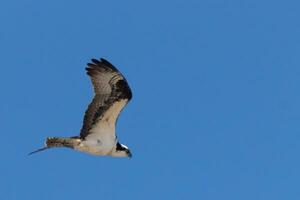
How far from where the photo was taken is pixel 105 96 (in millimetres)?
85250

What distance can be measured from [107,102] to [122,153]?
1.75m

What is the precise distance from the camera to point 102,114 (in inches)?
3366

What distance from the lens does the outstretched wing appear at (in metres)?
84.8

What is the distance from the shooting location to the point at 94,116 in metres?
85.6

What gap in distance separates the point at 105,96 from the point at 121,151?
6.13 feet

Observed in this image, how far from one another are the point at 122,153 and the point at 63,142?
1.94 metres

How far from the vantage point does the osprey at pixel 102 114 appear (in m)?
84.8

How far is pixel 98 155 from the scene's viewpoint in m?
85.9

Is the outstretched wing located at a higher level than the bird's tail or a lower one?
higher

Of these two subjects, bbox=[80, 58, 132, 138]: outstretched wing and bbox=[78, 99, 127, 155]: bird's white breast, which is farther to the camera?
bbox=[78, 99, 127, 155]: bird's white breast

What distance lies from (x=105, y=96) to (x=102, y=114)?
0.53m

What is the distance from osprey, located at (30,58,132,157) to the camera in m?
84.8

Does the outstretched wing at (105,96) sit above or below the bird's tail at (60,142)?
above

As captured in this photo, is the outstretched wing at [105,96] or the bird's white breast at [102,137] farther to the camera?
the bird's white breast at [102,137]
